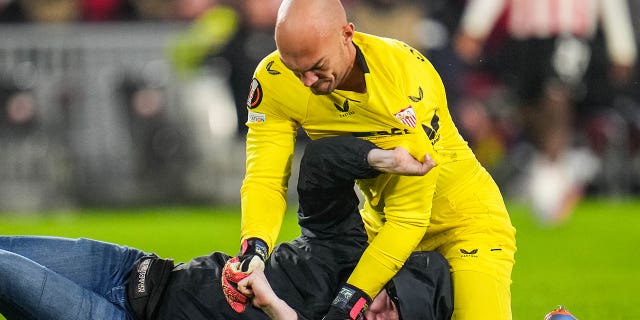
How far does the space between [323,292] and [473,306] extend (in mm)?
590

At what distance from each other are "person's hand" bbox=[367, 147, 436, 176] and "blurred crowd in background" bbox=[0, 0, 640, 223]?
6.85 m

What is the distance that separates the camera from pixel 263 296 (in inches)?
180

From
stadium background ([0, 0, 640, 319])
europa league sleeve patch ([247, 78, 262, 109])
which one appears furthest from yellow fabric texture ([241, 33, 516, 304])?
stadium background ([0, 0, 640, 319])

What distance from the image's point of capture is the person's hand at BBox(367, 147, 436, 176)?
15.4 ft

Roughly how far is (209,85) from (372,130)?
24.1 ft

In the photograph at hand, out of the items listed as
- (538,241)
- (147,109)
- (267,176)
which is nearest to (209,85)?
(147,109)

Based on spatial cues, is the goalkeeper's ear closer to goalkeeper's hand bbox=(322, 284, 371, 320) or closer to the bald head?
goalkeeper's hand bbox=(322, 284, 371, 320)

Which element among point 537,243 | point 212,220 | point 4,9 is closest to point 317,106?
point 537,243

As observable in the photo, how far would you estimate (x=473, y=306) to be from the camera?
4996 millimetres

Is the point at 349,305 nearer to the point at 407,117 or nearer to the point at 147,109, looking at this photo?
the point at 407,117

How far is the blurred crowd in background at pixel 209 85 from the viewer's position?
1184 centimetres

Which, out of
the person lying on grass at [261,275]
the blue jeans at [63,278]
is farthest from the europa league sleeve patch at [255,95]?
the blue jeans at [63,278]

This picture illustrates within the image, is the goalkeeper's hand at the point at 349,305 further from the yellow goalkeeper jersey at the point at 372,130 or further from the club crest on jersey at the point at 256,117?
the club crest on jersey at the point at 256,117

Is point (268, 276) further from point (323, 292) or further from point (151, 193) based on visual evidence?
point (151, 193)
